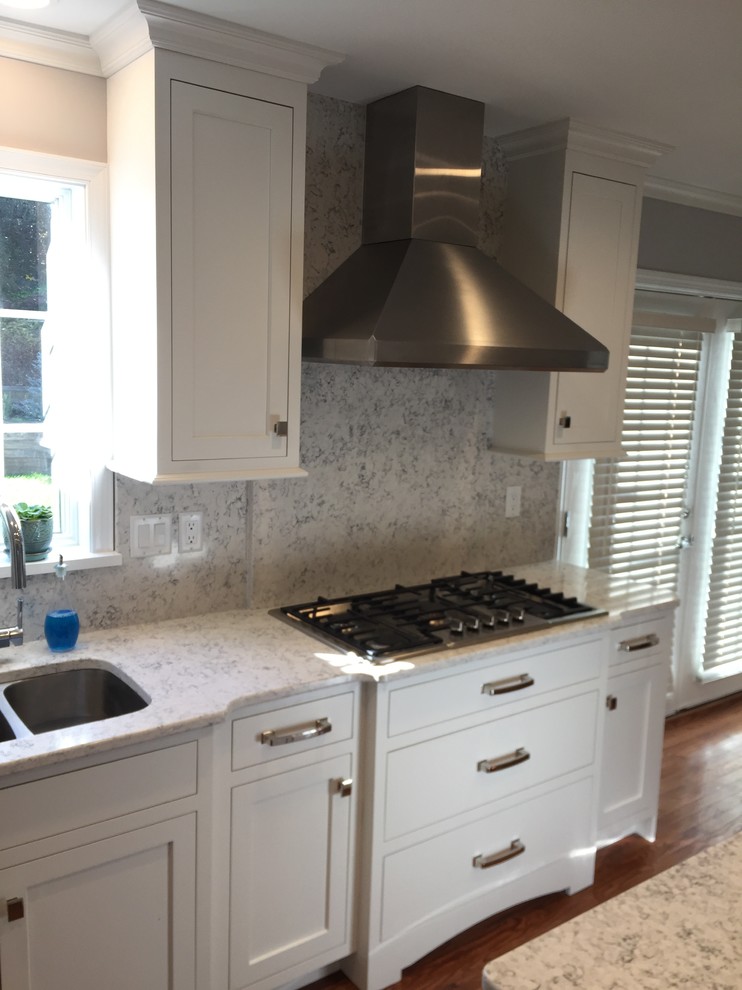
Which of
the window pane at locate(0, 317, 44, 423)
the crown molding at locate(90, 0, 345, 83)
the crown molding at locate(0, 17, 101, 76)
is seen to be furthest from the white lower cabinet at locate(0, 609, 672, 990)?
the crown molding at locate(0, 17, 101, 76)

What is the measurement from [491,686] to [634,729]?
83 centimetres

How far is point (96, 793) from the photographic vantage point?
1754mm

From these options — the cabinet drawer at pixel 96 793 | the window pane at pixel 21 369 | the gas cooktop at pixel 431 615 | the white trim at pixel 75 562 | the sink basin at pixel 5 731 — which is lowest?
the cabinet drawer at pixel 96 793

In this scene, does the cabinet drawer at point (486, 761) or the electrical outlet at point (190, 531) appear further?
the electrical outlet at point (190, 531)

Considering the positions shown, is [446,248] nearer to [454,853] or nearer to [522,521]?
[522,521]

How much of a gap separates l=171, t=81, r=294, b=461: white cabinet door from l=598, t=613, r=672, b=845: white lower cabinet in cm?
144

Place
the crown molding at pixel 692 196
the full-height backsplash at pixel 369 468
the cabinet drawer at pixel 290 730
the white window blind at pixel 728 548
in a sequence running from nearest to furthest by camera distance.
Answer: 1. the cabinet drawer at pixel 290 730
2. the full-height backsplash at pixel 369 468
3. the crown molding at pixel 692 196
4. the white window blind at pixel 728 548

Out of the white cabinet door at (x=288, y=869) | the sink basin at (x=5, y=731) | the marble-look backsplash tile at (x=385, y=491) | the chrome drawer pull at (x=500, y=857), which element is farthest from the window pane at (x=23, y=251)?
the chrome drawer pull at (x=500, y=857)

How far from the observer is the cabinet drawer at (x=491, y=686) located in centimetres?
226

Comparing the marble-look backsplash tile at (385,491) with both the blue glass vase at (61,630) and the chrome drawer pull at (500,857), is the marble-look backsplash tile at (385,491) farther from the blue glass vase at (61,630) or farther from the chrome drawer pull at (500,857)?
the chrome drawer pull at (500,857)

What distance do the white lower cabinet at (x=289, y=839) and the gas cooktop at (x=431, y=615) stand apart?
237 mm

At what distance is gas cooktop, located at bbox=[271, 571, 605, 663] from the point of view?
236 centimetres

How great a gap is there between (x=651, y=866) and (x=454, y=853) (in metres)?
0.95

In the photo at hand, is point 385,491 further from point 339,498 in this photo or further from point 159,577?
point 159,577
